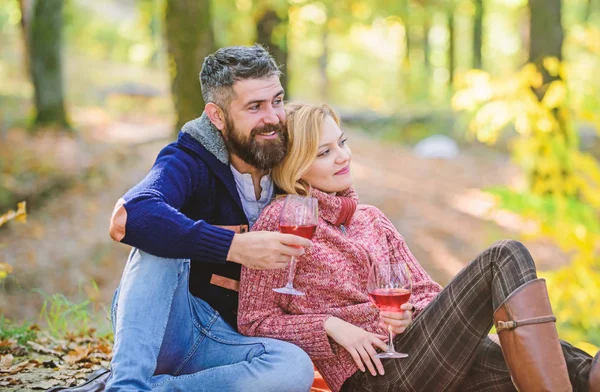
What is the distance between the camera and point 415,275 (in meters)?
3.07

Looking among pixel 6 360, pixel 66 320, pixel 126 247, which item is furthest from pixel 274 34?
pixel 6 360

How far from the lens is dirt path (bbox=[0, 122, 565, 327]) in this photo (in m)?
7.31

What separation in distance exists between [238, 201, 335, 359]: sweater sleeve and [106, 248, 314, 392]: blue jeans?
0.06m

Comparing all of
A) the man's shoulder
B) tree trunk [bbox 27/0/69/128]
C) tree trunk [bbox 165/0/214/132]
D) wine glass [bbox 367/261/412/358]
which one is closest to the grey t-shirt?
the man's shoulder

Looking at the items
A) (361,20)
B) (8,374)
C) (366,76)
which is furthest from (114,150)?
(366,76)

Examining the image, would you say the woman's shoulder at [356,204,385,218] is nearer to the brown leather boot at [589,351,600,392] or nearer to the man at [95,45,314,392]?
the man at [95,45,314,392]

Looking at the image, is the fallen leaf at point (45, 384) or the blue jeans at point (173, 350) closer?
the blue jeans at point (173, 350)

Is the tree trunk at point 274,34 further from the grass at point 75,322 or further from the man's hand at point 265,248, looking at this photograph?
the man's hand at point 265,248

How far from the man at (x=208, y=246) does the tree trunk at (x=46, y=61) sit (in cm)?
1011

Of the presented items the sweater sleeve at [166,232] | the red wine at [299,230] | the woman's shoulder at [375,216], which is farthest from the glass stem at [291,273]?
the woman's shoulder at [375,216]

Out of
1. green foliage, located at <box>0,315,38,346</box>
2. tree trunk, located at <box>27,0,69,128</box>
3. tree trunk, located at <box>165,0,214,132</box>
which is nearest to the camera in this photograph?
green foliage, located at <box>0,315,38,346</box>

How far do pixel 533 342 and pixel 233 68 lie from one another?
5.47 ft

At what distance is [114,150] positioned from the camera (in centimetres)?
1106

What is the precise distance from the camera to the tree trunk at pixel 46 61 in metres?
12.2
